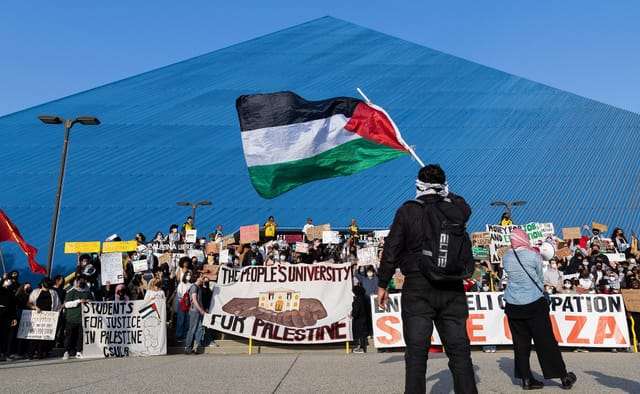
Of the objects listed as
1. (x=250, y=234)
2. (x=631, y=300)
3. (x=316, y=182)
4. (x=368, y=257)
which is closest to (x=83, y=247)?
(x=250, y=234)

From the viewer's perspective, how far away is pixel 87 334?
11.2 m

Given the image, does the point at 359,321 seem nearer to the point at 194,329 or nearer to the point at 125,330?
the point at 194,329

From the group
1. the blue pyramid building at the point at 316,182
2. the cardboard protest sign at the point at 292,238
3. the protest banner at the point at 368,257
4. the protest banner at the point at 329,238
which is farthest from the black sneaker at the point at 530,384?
the blue pyramid building at the point at 316,182

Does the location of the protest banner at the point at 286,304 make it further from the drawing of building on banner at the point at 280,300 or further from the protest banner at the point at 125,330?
Result: the protest banner at the point at 125,330

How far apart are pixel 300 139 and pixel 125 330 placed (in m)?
5.73

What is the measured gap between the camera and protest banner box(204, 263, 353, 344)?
11.2 metres

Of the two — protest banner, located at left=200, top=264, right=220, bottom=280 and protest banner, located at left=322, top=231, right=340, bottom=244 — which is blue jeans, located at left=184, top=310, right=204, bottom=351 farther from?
protest banner, located at left=322, top=231, right=340, bottom=244

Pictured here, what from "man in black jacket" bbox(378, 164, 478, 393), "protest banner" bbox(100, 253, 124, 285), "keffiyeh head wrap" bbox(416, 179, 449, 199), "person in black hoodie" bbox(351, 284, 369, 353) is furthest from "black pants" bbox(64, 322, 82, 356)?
"keffiyeh head wrap" bbox(416, 179, 449, 199)

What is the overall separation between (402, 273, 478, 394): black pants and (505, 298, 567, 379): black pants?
201cm

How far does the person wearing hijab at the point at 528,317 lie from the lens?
5.59 metres

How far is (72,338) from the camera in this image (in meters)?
11.3

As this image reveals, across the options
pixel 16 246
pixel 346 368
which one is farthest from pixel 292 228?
pixel 346 368

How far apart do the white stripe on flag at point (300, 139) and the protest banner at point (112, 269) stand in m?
5.69

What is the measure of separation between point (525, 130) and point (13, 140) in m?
29.5
